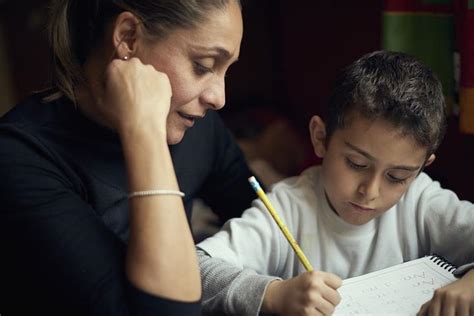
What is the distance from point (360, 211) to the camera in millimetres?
1030

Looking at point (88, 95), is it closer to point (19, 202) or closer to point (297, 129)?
point (19, 202)

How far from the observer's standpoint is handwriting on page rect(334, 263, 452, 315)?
866 millimetres

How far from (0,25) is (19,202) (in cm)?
203

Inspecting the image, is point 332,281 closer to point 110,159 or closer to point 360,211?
point 360,211

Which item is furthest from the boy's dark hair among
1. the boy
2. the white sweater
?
the white sweater

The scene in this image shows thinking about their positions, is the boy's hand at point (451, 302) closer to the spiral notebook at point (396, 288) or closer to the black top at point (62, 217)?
the spiral notebook at point (396, 288)

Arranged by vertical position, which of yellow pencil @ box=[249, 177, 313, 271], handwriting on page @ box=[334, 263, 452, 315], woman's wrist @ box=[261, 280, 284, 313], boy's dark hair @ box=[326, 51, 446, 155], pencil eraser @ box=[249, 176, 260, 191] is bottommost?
handwriting on page @ box=[334, 263, 452, 315]

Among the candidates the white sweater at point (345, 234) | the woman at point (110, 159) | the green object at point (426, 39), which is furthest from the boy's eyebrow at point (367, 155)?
the green object at point (426, 39)

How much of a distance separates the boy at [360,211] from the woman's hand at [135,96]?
0.25 metres

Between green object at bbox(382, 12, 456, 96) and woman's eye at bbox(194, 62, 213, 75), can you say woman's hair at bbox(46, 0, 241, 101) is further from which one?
green object at bbox(382, 12, 456, 96)

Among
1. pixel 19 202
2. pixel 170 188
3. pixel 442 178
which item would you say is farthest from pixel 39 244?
pixel 442 178

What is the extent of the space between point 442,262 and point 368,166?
0.63 feet

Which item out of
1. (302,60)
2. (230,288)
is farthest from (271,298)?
(302,60)

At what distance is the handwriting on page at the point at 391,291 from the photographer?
2.84 feet
